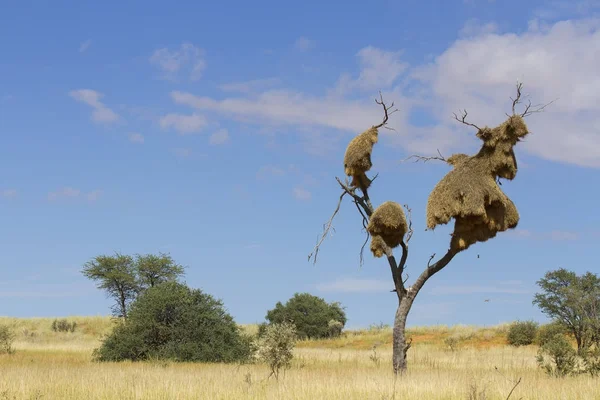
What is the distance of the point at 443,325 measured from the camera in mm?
51875

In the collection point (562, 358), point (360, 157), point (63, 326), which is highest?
point (360, 157)

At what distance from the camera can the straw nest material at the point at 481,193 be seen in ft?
60.1

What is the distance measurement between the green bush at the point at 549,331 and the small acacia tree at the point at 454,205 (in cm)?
2261

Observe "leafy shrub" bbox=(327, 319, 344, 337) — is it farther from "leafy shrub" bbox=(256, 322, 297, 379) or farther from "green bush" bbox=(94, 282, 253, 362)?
"leafy shrub" bbox=(256, 322, 297, 379)

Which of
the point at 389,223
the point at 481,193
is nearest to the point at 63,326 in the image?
the point at 389,223

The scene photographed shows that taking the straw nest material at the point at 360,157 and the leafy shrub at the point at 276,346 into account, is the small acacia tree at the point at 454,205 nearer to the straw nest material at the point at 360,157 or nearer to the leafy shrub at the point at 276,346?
the straw nest material at the point at 360,157

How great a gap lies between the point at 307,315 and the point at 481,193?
1622 inches

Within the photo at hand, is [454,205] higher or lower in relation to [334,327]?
higher


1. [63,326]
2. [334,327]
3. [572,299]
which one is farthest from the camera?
[63,326]

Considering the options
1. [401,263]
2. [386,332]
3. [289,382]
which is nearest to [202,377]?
[289,382]

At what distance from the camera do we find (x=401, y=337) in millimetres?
19625

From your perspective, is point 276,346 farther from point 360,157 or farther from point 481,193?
point 481,193

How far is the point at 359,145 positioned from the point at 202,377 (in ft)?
31.3

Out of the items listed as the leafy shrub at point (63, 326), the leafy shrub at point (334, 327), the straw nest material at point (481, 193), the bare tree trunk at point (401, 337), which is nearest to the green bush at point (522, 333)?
the leafy shrub at point (334, 327)
